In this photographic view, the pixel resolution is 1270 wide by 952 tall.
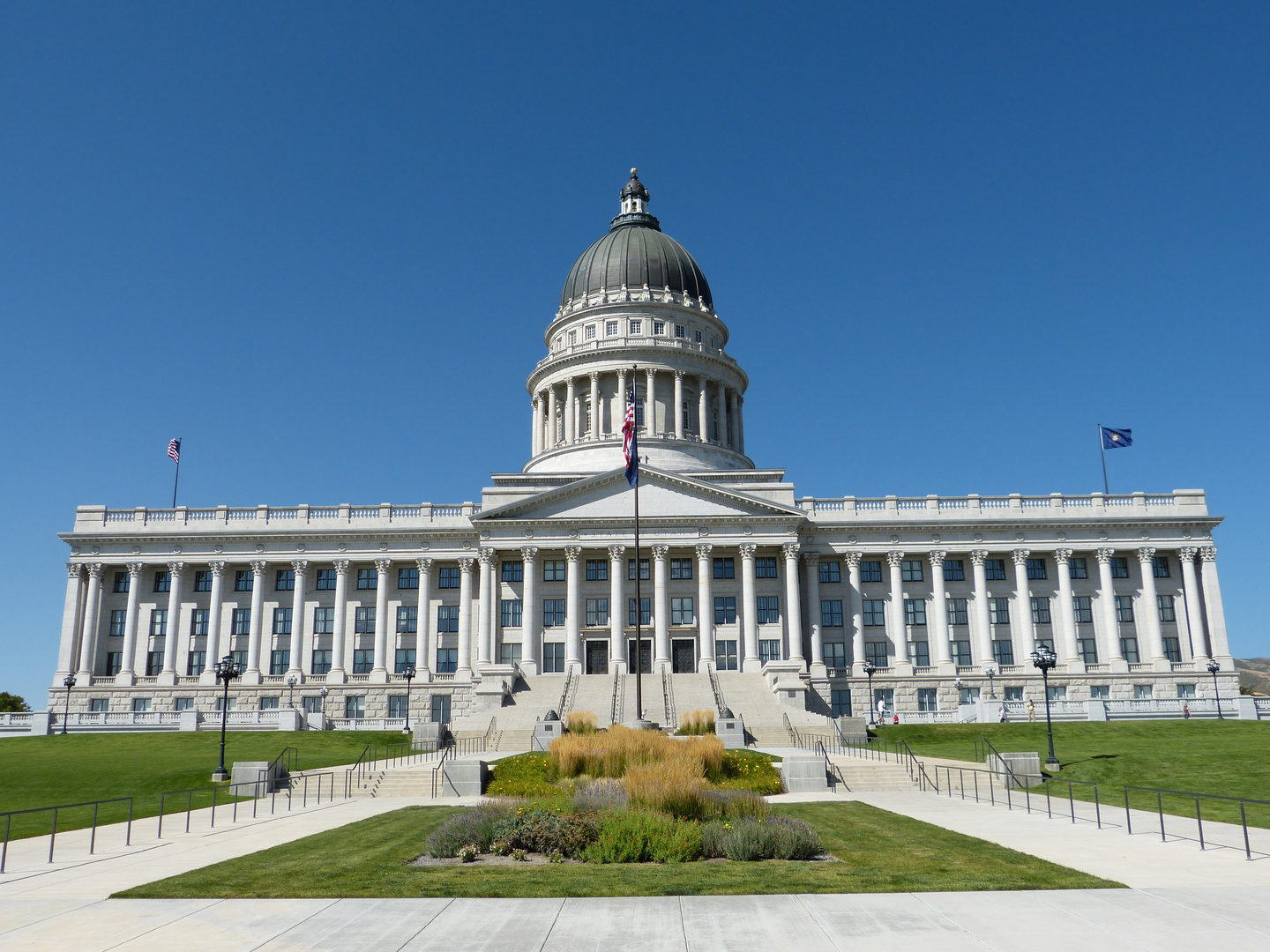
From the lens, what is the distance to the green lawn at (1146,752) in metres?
27.9

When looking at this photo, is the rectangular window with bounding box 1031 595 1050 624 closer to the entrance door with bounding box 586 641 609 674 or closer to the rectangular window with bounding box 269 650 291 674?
the entrance door with bounding box 586 641 609 674

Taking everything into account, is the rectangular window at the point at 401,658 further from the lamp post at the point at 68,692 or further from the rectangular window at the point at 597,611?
the lamp post at the point at 68,692

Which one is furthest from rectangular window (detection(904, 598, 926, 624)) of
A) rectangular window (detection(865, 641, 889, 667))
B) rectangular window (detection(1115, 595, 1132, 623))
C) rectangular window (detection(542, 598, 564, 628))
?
rectangular window (detection(542, 598, 564, 628))

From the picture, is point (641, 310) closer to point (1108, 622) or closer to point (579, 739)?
point (1108, 622)

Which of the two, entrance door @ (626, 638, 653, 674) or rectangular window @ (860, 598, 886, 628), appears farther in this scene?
rectangular window @ (860, 598, 886, 628)

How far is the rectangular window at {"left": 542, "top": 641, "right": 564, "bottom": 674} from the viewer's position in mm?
65812

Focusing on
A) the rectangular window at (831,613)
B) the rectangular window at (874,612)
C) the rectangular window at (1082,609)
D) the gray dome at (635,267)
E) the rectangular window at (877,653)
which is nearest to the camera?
the rectangular window at (877,653)

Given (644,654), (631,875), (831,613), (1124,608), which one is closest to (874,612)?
(831,613)

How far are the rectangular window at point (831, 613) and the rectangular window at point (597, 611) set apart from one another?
15844 millimetres

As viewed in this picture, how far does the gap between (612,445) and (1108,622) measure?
4006cm

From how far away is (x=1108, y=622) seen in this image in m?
67.8

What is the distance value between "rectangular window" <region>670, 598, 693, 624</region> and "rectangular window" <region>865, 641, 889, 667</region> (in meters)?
13.3

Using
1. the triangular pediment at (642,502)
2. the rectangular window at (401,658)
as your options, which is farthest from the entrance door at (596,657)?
the rectangular window at (401,658)

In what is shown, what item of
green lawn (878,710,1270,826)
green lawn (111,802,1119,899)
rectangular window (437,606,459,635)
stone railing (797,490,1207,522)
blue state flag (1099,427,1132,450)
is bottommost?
green lawn (878,710,1270,826)
